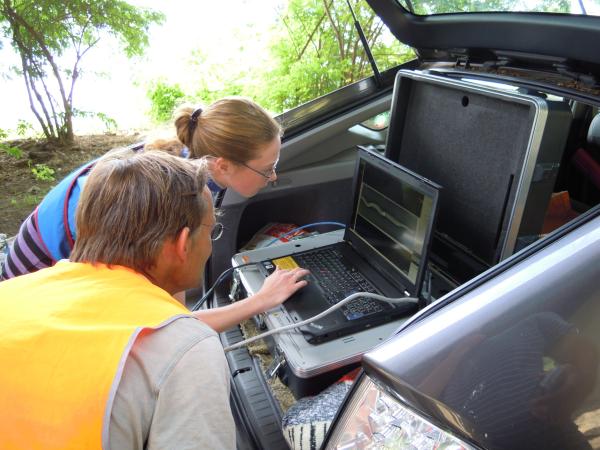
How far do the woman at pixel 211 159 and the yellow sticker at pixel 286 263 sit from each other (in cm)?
36

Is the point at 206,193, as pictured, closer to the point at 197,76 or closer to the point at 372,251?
the point at 372,251

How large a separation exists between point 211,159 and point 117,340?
3.75 ft

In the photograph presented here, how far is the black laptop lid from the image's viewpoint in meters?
1.46

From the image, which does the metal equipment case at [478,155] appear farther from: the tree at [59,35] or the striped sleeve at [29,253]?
the tree at [59,35]

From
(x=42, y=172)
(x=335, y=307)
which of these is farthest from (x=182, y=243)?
(x=42, y=172)

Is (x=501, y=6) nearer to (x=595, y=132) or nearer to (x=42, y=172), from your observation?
(x=595, y=132)

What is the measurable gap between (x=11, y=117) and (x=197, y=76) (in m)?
2.45

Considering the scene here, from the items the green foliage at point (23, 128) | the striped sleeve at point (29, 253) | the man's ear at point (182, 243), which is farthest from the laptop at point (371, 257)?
the green foliage at point (23, 128)

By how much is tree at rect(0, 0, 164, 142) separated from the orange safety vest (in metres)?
4.14

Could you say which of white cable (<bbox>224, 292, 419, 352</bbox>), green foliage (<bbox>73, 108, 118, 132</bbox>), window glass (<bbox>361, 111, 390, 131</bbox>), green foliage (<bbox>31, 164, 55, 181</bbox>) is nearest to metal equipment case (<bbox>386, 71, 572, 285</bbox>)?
white cable (<bbox>224, 292, 419, 352</bbox>)

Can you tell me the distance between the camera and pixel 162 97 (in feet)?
20.3

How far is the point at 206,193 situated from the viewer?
1.17 meters

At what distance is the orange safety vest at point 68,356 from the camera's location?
0.81m

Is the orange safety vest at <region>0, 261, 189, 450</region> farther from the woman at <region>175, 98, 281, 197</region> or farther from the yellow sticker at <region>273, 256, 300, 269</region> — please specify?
the woman at <region>175, 98, 281, 197</region>
